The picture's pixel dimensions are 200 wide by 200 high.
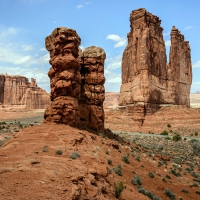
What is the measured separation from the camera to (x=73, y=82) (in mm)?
21219

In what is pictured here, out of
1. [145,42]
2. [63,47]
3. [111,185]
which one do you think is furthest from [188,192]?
[145,42]

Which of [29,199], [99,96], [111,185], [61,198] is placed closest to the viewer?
[29,199]

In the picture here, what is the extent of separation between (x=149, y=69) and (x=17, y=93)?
313ft

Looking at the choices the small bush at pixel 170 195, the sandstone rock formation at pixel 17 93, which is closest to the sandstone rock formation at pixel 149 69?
the small bush at pixel 170 195

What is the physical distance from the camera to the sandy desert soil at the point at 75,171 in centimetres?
802

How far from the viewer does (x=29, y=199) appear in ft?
22.9

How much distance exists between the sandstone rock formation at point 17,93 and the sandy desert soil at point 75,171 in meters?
109

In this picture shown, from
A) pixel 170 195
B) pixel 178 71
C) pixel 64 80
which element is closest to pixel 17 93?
pixel 178 71

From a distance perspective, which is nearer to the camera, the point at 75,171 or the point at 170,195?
the point at 75,171

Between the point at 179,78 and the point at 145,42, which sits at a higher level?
the point at 145,42

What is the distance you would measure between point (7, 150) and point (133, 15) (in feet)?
168

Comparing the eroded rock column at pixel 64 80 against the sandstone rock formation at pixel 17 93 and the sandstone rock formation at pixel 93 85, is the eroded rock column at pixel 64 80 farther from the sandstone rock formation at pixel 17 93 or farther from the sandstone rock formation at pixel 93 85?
the sandstone rock formation at pixel 17 93

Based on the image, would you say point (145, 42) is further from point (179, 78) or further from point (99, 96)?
point (99, 96)

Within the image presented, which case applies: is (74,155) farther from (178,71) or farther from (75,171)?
(178,71)
